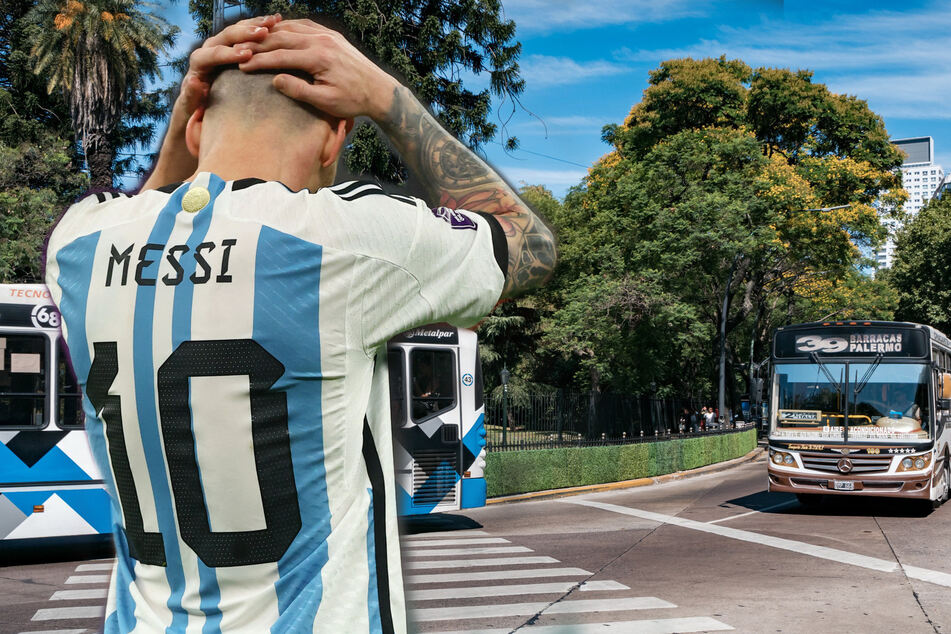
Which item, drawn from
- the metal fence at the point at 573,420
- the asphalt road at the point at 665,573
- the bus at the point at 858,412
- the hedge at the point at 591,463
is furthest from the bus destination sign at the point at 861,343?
the hedge at the point at 591,463

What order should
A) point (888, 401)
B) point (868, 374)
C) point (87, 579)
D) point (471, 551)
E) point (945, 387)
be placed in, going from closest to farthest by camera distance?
point (87, 579), point (471, 551), point (888, 401), point (868, 374), point (945, 387)

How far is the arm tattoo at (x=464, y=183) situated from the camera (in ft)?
5.62

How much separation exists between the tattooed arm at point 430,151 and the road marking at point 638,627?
18.8 ft

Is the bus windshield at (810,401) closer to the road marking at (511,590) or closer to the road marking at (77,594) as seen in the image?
the road marking at (511,590)

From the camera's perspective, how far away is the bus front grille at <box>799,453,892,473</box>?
14820mm

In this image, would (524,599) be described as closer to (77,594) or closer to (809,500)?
(77,594)

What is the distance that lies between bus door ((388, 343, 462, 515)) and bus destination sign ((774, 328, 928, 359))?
6.21 metres

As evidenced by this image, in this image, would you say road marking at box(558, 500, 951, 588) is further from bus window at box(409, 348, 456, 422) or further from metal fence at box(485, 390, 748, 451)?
bus window at box(409, 348, 456, 422)

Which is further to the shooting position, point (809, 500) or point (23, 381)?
point (809, 500)

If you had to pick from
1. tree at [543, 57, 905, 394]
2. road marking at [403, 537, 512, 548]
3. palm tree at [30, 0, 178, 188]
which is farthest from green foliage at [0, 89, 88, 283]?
tree at [543, 57, 905, 394]

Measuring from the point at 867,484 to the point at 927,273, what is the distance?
39.0 m

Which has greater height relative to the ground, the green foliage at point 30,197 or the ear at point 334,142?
the green foliage at point 30,197

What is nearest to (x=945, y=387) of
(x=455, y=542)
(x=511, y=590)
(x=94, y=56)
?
(x=455, y=542)

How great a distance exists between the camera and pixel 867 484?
48.7 feet
